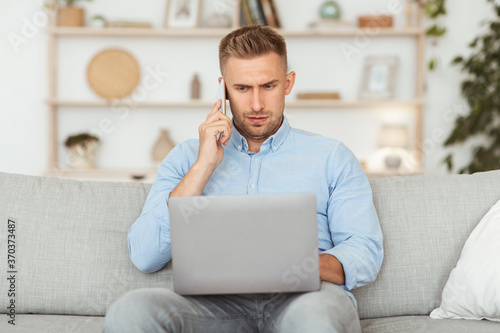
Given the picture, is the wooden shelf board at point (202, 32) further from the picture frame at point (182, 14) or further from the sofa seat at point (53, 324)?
the sofa seat at point (53, 324)

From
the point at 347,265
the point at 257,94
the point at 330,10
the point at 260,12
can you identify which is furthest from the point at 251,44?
the point at 330,10

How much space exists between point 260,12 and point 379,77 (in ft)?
3.02

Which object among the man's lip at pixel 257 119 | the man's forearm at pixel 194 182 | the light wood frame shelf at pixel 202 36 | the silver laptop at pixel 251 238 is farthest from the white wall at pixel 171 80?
the silver laptop at pixel 251 238

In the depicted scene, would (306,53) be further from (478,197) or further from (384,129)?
(478,197)

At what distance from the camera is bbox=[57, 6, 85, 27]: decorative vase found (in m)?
3.96

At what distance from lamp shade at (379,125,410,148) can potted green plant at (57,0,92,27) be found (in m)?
2.19

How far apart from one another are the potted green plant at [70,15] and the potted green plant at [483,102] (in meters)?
2.52

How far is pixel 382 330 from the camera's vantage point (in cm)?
152

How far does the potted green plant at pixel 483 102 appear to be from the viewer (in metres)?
3.71

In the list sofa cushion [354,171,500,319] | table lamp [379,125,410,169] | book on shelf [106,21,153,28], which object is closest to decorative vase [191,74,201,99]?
book on shelf [106,21,153,28]

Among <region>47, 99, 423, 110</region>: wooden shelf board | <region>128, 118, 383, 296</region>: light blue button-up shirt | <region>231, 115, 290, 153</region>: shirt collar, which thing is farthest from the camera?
<region>47, 99, 423, 110</region>: wooden shelf board

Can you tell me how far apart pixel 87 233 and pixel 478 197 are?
1133 mm

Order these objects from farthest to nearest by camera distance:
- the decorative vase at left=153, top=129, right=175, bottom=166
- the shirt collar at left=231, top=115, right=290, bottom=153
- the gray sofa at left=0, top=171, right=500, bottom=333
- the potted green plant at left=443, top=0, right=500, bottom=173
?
the decorative vase at left=153, top=129, right=175, bottom=166 < the potted green plant at left=443, top=0, right=500, bottom=173 < the shirt collar at left=231, top=115, right=290, bottom=153 < the gray sofa at left=0, top=171, right=500, bottom=333

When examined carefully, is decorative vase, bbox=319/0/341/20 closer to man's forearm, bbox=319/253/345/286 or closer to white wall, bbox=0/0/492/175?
white wall, bbox=0/0/492/175
